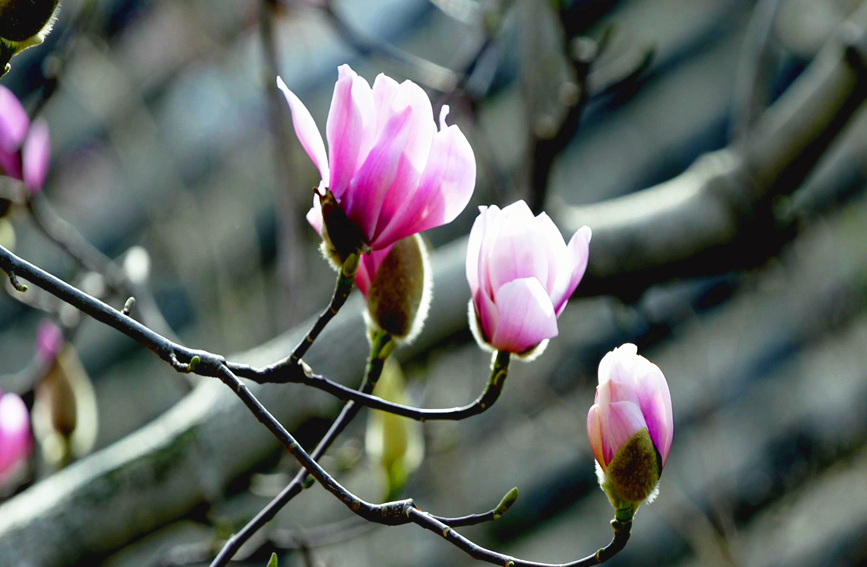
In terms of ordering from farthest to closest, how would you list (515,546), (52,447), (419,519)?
(515,546) → (52,447) → (419,519)

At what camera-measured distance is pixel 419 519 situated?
0.36 m

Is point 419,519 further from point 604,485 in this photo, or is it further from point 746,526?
point 746,526

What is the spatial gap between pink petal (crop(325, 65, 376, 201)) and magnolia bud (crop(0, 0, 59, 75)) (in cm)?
12

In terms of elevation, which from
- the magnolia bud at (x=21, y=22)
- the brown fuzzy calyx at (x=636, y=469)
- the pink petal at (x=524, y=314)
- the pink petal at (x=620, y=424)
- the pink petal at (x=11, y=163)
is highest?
the pink petal at (x=11, y=163)

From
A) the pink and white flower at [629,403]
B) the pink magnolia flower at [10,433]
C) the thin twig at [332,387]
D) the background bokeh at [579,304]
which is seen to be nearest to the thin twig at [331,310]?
the thin twig at [332,387]

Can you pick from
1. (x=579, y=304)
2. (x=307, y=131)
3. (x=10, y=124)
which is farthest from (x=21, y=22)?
(x=579, y=304)

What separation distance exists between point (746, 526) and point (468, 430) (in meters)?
0.45

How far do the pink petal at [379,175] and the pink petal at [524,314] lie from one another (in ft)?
0.22

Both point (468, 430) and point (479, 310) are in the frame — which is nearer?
point (479, 310)

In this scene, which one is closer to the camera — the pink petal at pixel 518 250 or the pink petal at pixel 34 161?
the pink petal at pixel 518 250

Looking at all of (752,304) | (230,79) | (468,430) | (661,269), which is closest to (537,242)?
(661,269)

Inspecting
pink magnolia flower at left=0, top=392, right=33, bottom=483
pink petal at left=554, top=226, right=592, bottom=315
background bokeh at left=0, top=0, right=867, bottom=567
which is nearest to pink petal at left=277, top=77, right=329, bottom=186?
pink petal at left=554, top=226, right=592, bottom=315

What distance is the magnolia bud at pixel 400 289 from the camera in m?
0.45

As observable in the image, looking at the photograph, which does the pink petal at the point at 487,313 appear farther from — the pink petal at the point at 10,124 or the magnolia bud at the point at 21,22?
the pink petal at the point at 10,124
